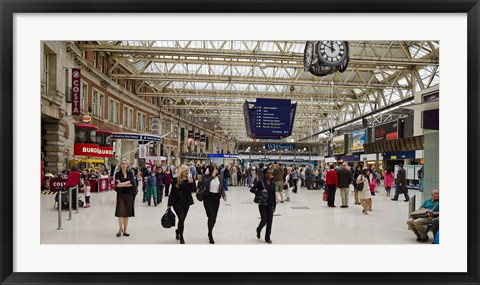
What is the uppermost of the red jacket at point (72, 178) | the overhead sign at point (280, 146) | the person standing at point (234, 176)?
the overhead sign at point (280, 146)

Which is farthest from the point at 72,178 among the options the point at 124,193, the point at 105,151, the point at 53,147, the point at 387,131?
the point at 387,131

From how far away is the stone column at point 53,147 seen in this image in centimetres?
1711

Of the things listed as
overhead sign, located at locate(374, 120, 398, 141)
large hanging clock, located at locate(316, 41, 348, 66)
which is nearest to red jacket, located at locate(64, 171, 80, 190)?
large hanging clock, located at locate(316, 41, 348, 66)

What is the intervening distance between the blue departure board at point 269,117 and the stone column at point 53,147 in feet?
32.2

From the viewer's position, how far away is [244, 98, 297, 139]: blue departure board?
18.1m

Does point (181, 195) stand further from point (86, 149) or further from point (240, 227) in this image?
point (86, 149)

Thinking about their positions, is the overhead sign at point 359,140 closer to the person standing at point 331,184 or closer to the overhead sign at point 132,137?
the overhead sign at point 132,137

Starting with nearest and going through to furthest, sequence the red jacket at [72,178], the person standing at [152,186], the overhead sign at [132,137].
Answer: the red jacket at [72,178] → the person standing at [152,186] → the overhead sign at [132,137]

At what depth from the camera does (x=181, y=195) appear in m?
6.53

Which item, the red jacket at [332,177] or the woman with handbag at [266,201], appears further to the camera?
the red jacket at [332,177]
